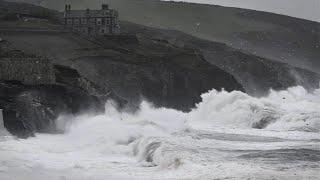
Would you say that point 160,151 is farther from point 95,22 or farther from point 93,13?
point 93,13

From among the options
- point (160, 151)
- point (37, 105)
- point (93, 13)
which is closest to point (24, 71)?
point (37, 105)

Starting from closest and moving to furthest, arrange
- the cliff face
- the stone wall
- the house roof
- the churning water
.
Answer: the churning water
the stone wall
the house roof
the cliff face

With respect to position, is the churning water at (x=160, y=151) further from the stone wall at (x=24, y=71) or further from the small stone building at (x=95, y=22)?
the small stone building at (x=95, y=22)

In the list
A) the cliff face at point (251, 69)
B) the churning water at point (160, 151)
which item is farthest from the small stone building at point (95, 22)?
the churning water at point (160, 151)

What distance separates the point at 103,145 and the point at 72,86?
10489mm

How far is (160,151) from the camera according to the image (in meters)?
19.9

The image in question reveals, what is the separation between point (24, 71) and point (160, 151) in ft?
44.7

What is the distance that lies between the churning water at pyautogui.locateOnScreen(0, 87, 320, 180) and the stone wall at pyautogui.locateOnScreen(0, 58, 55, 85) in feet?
8.22

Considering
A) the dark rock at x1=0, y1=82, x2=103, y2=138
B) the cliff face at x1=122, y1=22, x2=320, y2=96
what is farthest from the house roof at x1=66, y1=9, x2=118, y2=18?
the dark rock at x1=0, y1=82, x2=103, y2=138

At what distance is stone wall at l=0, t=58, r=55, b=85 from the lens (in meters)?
31.6

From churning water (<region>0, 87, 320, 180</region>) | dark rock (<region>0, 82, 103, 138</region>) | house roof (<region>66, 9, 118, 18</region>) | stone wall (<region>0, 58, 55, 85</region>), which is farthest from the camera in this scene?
house roof (<region>66, 9, 118, 18</region>)

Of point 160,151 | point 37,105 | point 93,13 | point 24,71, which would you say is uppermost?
point 93,13

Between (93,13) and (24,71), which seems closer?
(24,71)

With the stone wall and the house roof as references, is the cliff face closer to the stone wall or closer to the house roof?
the house roof
